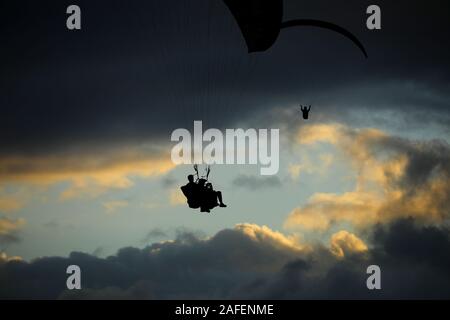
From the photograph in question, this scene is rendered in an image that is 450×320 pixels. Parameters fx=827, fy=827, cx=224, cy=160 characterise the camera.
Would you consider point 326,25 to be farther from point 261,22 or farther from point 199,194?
point 199,194

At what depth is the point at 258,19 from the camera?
42.8 meters

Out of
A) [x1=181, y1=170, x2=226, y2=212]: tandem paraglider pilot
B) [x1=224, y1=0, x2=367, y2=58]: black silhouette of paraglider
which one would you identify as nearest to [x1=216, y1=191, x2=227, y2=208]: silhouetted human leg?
[x1=181, y1=170, x2=226, y2=212]: tandem paraglider pilot

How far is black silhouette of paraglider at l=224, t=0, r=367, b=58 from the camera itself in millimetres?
42125

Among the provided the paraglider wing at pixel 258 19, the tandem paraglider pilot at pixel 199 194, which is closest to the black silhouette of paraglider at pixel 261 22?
the paraglider wing at pixel 258 19

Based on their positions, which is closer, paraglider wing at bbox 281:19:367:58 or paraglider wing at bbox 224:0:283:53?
paraglider wing at bbox 224:0:283:53

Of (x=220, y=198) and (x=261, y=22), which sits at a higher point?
(x=261, y=22)

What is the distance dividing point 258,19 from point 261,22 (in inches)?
11.0

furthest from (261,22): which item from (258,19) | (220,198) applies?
(220,198)

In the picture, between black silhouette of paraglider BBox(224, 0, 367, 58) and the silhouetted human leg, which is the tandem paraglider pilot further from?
black silhouette of paraglider BBox(224, 0, 367, 58)

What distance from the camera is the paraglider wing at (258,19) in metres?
Answer: 42.1
